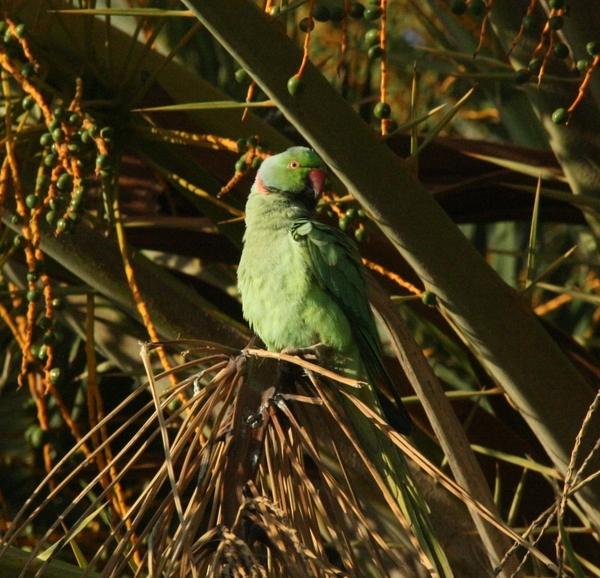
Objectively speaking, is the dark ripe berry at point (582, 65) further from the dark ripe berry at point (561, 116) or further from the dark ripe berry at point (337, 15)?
the dark ripe berry at point (337, 15)

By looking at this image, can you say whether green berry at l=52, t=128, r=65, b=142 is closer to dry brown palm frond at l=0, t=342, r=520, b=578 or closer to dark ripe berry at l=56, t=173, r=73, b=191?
dark ripe berry at l=56, t=173, r=73, b=191

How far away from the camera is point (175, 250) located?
320cm

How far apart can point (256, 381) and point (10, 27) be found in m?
1.38

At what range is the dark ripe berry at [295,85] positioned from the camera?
1.98 m

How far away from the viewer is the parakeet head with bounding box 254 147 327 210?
2.91m

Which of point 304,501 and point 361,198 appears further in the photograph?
point 361,198

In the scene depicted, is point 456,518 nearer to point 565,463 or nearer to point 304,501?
point 565,463

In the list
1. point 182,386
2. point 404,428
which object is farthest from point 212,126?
point 182,386

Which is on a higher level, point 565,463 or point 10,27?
point 10,27

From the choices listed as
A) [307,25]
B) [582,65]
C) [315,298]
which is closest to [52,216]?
[315,298]

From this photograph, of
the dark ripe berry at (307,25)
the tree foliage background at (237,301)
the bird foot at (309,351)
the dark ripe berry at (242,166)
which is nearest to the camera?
the tree foliage background at (237,301)

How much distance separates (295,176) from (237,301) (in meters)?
0.75

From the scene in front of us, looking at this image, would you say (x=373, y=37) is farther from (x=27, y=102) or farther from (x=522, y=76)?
(x=27, y=102)

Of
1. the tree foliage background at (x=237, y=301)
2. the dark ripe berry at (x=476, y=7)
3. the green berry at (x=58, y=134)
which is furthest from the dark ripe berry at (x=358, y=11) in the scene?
the green berry at (x=58, y=134)
